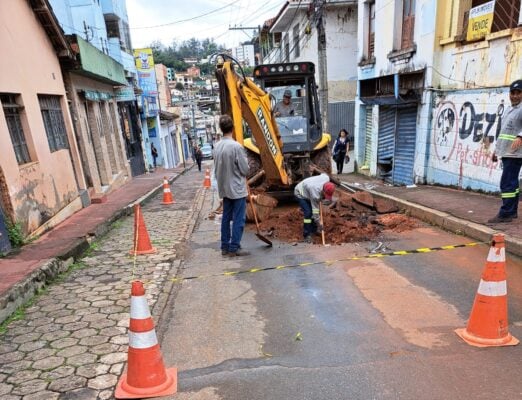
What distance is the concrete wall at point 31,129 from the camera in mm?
6598

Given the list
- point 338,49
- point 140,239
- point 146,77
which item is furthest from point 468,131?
point 146,77

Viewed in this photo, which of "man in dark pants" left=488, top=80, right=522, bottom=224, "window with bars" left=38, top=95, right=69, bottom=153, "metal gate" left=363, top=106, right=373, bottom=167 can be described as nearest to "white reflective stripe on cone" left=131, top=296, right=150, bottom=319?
"man in dark pants" left=488, top=80, right=522, bottom=224

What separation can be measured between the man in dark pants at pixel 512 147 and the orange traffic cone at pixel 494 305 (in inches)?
116

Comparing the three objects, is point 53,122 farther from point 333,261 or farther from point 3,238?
point 333,261

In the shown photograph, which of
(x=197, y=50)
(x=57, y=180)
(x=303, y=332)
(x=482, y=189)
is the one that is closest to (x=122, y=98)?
(x=57, y=180)

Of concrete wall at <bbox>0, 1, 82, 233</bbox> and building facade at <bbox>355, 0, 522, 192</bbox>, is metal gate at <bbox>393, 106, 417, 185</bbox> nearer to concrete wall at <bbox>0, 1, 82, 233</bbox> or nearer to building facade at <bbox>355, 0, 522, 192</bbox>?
building facade at <bbox>355, 0, 522, 192</bbox>

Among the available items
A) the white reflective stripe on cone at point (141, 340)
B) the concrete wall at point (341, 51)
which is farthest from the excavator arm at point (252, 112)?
the concrete wall at point (341, 51)

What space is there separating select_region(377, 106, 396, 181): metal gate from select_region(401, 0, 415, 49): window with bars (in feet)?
6.41

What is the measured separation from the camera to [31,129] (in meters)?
7.76

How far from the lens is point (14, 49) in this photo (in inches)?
296

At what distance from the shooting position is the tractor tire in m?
9.02

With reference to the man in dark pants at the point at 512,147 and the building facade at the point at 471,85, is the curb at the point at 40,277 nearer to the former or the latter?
the man in dark pants at the point at 512,147

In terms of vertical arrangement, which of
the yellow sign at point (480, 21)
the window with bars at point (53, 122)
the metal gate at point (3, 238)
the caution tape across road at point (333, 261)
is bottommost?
the caution tape across road at point (333, 261)

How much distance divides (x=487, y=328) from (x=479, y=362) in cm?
34
